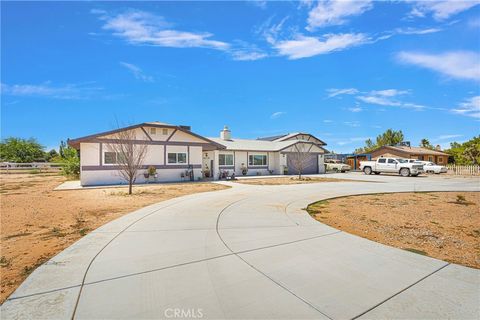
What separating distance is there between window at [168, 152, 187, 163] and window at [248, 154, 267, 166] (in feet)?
28.9

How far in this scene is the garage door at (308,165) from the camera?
103 ft

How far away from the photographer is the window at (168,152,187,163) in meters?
22.0

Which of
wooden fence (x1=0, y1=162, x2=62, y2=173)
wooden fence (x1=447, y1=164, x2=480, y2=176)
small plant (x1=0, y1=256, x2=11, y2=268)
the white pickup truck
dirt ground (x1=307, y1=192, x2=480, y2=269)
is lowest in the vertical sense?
dirt ground (x1=307, y1=192, x2=480, y2=269)

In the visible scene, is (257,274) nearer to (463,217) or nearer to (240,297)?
(240,297)

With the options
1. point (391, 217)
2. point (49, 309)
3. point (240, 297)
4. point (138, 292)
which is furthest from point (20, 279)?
point (391, 217)

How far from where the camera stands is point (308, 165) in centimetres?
3247

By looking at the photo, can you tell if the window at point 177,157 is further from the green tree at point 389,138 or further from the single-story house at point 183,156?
the green tree at point 389,138

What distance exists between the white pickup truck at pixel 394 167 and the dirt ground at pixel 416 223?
1765 cm

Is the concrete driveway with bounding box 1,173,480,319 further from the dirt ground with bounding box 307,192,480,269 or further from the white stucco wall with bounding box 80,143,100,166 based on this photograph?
the white stucco wall with bounding box 80,143,100,166

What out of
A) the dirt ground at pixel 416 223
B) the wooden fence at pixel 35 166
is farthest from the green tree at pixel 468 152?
the wooden fence at pixel 35 166

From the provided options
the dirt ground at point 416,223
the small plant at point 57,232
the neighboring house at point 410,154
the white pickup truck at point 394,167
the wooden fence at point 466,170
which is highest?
the neighboring house at point 410,154

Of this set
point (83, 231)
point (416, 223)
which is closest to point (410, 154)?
point (416, 223)

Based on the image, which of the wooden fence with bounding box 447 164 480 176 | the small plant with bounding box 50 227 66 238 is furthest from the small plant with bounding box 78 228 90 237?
the wooden fence with bounding box 447 164 480 176

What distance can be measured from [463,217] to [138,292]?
9566 millimetres
